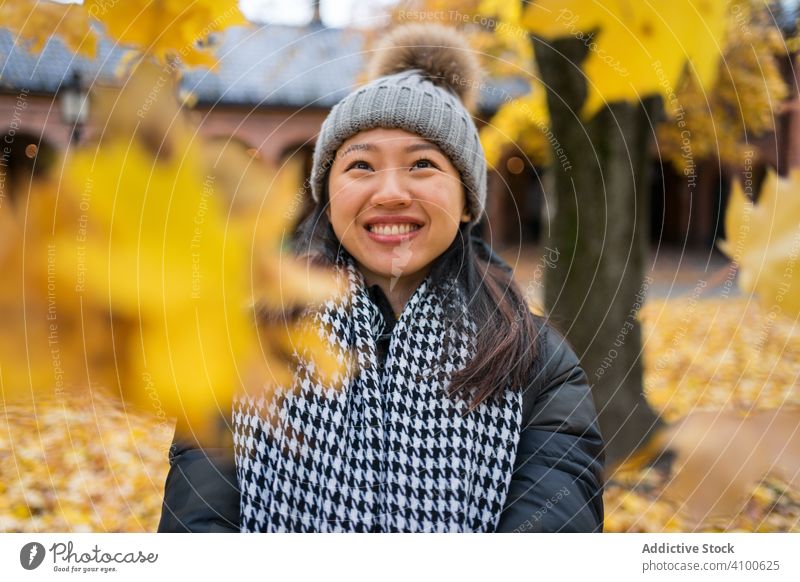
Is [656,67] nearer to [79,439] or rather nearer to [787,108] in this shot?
[787,108]

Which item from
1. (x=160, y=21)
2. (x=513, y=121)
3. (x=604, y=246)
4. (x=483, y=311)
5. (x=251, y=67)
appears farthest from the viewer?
(x=513, y=121)

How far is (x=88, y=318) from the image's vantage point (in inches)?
21.8

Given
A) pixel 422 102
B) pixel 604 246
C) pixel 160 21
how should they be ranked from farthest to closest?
1. pixel 604 246
2. pixel 422 102
3. pixel 160 21

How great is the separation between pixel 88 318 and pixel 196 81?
59cm

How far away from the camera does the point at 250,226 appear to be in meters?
0.55

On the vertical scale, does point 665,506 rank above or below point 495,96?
below

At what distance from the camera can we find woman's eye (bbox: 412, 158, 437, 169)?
31.3 inches

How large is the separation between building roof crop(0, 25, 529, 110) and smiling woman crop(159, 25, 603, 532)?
26 centimetres

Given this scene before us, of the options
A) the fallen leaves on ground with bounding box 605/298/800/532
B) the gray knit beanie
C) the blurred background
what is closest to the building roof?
the blurred background

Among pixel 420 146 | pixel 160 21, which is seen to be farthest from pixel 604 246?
pixel 160 21

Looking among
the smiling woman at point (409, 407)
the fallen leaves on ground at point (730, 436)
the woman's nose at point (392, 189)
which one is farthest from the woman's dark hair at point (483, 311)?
the fallen leaves on ground at point (730, 436)

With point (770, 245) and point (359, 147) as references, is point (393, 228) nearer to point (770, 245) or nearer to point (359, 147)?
point (359, 147)

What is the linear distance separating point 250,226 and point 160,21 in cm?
29
